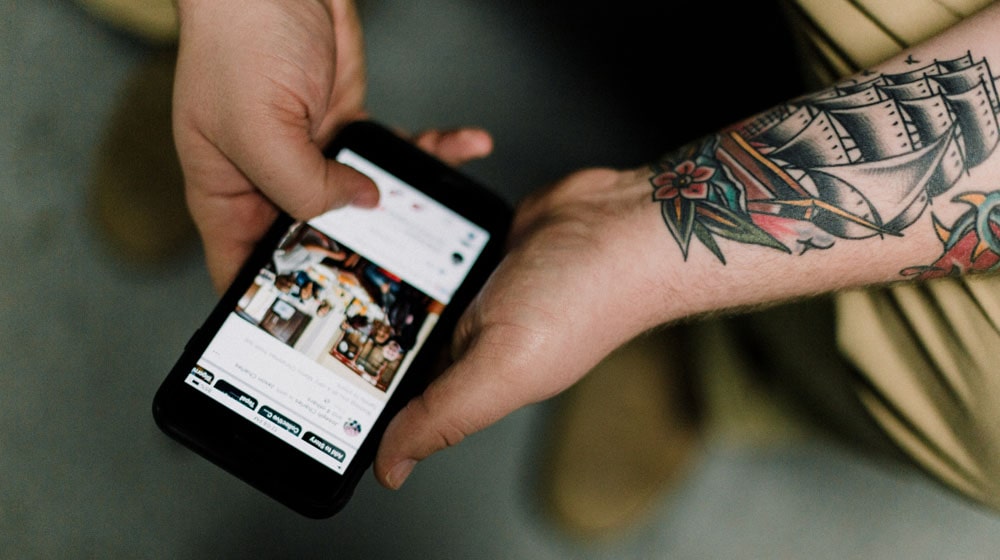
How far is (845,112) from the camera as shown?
0.61 meters

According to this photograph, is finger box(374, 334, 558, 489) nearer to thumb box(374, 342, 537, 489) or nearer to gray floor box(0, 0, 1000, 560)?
thumb box(374, 342, 537, 489)

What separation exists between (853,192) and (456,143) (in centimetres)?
45

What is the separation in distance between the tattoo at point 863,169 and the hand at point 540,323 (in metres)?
0.06

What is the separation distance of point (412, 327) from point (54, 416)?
0.61 metres

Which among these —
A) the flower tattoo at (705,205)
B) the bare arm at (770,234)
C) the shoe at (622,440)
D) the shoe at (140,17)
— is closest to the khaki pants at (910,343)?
the bare arm at (770,234)

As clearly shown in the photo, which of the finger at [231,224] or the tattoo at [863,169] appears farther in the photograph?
the finger at [231,224]

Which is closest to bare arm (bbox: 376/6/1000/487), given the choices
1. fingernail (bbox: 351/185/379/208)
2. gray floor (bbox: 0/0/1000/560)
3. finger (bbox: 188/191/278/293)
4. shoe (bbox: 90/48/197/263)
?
fingernail (bbox: 351/185/379/208)

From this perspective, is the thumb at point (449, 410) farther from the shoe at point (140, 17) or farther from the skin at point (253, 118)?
the shoe at point (140, 17)

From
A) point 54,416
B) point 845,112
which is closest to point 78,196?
point 54,416

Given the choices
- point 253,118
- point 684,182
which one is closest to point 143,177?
point 253,118

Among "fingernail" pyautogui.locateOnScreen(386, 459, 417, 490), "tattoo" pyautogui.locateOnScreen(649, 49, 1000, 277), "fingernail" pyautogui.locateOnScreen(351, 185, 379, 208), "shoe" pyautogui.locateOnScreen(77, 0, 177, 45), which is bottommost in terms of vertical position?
"fingernail" pyautogui.locateOnScreen(386, 459, 417, 490)

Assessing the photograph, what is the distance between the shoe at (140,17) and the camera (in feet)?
3.16

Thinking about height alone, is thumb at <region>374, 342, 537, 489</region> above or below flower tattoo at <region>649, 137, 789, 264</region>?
below

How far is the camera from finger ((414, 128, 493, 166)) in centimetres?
82
